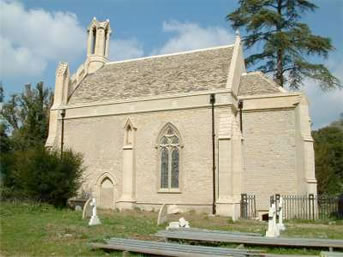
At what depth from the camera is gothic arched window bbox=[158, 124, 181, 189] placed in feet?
75.4

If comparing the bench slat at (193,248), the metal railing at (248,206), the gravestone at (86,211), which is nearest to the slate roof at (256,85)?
the metal railing at (248,206)

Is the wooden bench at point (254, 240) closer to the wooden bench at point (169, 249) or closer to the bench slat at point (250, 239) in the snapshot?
the bench slat at point (250, 239)

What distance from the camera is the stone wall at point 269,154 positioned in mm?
22391

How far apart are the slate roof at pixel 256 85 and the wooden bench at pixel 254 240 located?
15092 mm

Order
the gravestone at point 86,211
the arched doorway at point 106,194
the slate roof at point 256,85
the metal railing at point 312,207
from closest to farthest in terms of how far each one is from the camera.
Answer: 1. the gravestone at point 86,211
2. the metal railing at point 312,207
3. the slate roof at point 256,85
4. the arched doorway at point 106,194

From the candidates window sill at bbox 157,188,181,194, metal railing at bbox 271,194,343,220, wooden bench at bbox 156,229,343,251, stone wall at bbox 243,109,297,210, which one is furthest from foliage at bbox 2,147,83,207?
metal railing at bbox 271,194,343,220

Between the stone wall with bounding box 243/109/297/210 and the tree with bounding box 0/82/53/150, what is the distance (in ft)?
69.4

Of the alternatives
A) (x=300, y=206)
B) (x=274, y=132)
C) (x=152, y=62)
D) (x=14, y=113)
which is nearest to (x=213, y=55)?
(x=152, y=62)

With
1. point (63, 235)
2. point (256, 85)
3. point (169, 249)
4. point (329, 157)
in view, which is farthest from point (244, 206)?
point (329, 157)

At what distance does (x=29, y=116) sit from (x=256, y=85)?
938 inches

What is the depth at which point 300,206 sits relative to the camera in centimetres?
2131

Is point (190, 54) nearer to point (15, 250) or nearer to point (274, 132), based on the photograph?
point (274, 132)

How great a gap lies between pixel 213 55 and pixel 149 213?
39.6 feet

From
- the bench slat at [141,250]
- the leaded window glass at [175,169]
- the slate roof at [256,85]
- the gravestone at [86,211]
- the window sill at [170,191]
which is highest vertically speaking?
the slate roof at [256,85]
